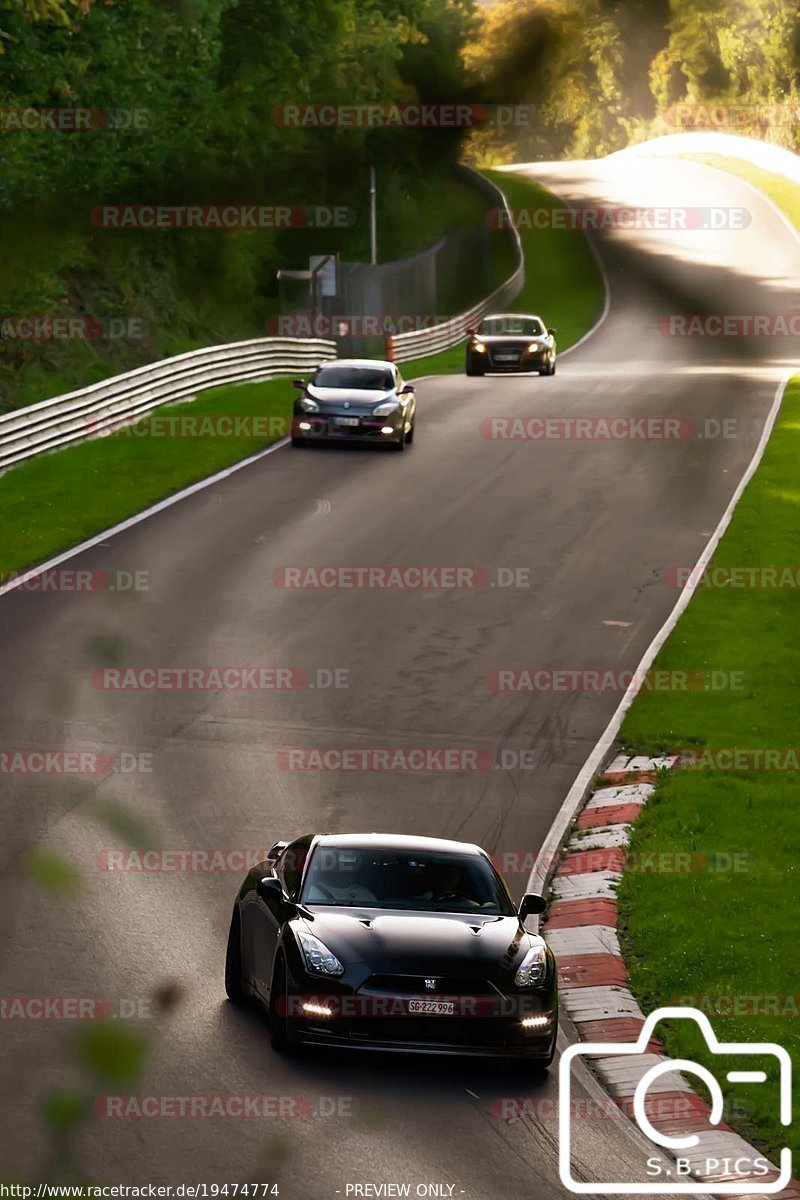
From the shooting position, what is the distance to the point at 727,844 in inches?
579

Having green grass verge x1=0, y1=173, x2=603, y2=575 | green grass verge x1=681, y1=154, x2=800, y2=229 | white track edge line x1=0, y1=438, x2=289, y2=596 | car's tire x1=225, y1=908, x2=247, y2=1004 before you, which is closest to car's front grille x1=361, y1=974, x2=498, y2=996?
car's tire x1=225, y1=908, x2=247, y2=1004

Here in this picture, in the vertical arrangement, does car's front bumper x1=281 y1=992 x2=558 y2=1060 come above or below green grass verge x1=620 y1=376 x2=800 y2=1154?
above

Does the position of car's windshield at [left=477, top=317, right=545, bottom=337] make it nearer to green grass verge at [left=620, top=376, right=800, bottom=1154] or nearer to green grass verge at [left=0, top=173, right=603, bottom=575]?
green grass verge at [left=0, top=173, right=603, bottom=575]

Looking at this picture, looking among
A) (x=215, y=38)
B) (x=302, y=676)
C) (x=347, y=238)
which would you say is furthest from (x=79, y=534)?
(x=347, y=238)

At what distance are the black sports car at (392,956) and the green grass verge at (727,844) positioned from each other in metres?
1.16

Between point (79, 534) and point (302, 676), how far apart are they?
8.15m

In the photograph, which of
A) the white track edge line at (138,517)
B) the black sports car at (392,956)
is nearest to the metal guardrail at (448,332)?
the white track edge line at (138,517)

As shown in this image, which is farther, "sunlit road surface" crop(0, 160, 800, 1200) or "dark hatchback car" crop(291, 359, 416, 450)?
"dark hatchback car" crop(291, 359, 416, 450)

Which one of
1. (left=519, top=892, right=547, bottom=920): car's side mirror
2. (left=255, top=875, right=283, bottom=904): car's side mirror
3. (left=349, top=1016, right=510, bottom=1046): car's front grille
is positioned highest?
(left=255, top=875, right=283, bottom=904): car's side mirror

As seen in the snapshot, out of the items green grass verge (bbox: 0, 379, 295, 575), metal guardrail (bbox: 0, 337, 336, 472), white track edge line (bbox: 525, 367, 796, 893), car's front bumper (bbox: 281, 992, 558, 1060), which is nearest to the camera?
car's front bumper (bbox: 281, 992, 558, 1060)

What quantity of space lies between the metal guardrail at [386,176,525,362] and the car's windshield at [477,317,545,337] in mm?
4107

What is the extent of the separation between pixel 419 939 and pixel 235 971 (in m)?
1.37

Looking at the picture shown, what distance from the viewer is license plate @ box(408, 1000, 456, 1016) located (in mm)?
9867

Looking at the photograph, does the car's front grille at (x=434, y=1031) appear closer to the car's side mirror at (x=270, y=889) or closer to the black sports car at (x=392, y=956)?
the black sports car at (x=392, y=956)
